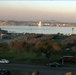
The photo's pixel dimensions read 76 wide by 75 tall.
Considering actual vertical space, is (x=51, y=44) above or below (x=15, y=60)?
above

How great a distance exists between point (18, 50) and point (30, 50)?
783 mm

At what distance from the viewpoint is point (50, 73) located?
8.99m

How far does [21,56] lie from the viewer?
1357cm

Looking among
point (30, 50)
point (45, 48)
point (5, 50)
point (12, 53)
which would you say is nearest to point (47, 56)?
point (45, 48)

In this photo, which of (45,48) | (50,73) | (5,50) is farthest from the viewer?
(5,50)

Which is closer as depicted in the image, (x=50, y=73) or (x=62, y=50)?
(x=50, y=73)

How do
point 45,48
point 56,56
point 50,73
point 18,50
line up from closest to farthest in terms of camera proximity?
point 50,73 → point 45,48 → point 56,56 → point 18,50

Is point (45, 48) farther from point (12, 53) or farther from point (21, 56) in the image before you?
point (12, 53)

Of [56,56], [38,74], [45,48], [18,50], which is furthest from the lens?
[18,50]

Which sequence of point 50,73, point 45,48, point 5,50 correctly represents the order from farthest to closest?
point 5,50 → point 45,48 → point 50,73

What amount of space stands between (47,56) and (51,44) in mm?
642

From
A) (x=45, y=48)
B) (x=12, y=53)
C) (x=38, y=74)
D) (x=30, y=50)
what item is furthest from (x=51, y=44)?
(x=38, y=74)

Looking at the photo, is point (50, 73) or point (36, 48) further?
point (36, 48)

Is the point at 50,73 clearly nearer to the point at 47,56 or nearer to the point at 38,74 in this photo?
the point at 38,74
